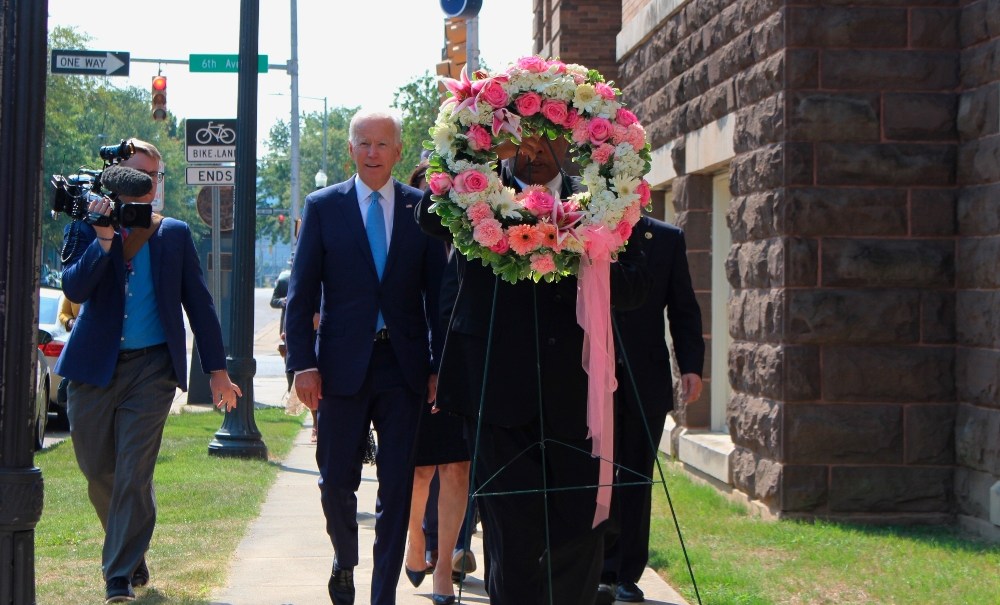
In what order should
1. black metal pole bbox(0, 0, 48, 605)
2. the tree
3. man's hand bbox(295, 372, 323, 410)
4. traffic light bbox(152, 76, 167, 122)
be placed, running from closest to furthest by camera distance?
1. black metal pole bbox(0, 0, 48, 605)
2. man's hand bbox(295, 372, 323, 410)
3. traffic light bbox(152, 76, 167, 122)
4. the tree

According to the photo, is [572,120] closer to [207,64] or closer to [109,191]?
[109,191]

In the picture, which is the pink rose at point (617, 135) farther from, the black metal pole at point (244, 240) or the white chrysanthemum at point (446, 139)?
the black metal pole at point (244, 240)

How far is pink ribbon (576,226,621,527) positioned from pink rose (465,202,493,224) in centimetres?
34

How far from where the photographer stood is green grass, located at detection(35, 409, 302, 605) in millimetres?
6945

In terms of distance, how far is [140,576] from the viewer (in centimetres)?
677

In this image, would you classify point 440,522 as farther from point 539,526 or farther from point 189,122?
point 189,122

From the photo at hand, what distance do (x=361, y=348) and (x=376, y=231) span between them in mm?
559

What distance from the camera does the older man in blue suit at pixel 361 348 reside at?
613 cm

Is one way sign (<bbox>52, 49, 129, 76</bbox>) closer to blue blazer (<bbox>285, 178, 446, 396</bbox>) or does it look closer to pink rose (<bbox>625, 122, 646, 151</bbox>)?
blue blazer (<bbox>285, 178, 446, 396</bbox>)

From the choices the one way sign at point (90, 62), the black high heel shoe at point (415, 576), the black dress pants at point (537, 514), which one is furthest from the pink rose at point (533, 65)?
the one way sign at point (90, 62)

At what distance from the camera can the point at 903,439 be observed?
8.48 metres

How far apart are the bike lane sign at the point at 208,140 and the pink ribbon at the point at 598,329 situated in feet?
38.1

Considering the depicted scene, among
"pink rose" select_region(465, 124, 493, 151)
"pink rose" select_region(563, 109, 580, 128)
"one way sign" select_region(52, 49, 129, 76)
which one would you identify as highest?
"one way sign" select_region(52, 49, 129, 76)

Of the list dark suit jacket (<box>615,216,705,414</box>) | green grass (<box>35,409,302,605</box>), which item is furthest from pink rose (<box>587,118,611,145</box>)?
green grass (<box>35,409,302,605</box>)
